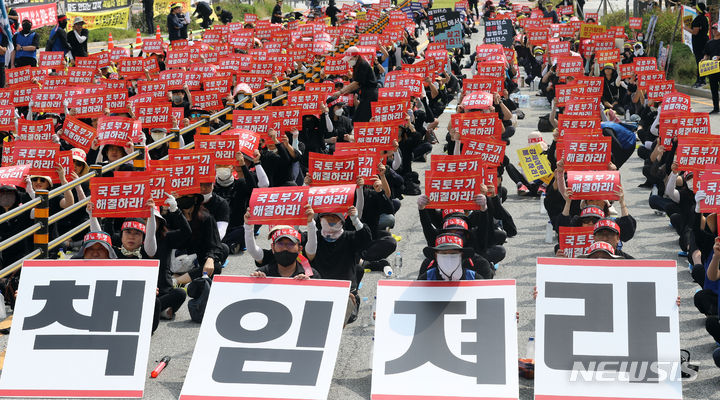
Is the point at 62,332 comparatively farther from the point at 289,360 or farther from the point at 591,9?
the point at 591,9

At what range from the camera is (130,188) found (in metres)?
11.6

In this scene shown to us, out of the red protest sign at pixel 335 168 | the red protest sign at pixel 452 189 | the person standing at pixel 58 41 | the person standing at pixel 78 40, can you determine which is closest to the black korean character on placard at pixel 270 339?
the red protest sign at pixel 452 189

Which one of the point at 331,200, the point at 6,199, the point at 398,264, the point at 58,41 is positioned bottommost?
the point at 58,41

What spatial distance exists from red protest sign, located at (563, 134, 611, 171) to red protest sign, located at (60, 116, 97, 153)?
678 cm

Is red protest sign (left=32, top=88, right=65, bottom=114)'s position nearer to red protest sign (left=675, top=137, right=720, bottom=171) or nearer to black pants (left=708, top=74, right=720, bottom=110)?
red protest sign (left=675, top=137, right=720, bottom=171)

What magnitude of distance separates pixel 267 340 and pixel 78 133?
7947 mm

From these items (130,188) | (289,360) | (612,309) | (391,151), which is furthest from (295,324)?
(391,151)

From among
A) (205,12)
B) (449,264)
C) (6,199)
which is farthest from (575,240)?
(205,12)

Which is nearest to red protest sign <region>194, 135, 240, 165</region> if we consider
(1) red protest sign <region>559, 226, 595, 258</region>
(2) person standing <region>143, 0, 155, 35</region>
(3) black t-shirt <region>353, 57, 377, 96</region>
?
(1) red protest sign <region>559, 226, 595, 258</region>

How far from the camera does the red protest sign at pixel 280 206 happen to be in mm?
10719

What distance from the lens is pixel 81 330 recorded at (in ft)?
29.8

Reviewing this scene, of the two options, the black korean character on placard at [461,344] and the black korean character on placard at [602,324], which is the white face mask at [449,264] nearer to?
the black korean character on placard at [461,344]

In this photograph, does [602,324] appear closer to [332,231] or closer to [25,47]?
[332,231]

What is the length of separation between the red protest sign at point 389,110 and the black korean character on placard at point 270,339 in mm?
8786
